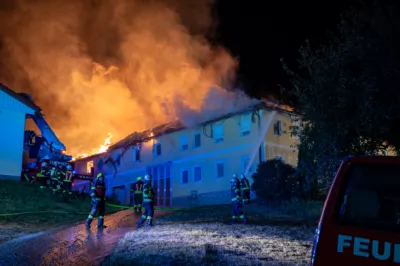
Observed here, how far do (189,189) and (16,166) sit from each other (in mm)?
11324

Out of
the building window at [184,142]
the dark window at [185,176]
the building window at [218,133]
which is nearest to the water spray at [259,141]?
the building window at [218,133]

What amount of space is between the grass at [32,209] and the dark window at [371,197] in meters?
11.5

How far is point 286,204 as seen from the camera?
19.6m

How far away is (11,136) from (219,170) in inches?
531

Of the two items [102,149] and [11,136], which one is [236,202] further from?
[102,149]

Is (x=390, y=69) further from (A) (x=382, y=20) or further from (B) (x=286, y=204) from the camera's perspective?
(B) (x=286, y=204)

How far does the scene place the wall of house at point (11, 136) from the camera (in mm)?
27453

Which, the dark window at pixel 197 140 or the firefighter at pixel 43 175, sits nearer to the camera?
the firefighter at pixel 43 175

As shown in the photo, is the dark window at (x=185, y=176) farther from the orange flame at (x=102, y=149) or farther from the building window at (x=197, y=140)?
the orange flame at (x=102, y=149)

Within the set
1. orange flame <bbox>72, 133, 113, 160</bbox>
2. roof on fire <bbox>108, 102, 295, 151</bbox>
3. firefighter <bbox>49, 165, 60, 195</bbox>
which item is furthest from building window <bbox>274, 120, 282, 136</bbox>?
orange flame <bbox>72, 133, 113, 160</bbox>

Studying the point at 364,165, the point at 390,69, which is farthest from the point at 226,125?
the point at 364,165

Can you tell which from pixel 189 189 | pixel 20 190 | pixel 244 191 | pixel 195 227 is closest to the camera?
pixel 195 227

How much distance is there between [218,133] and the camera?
29.6 meters

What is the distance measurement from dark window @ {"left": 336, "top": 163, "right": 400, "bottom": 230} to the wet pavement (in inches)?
221
